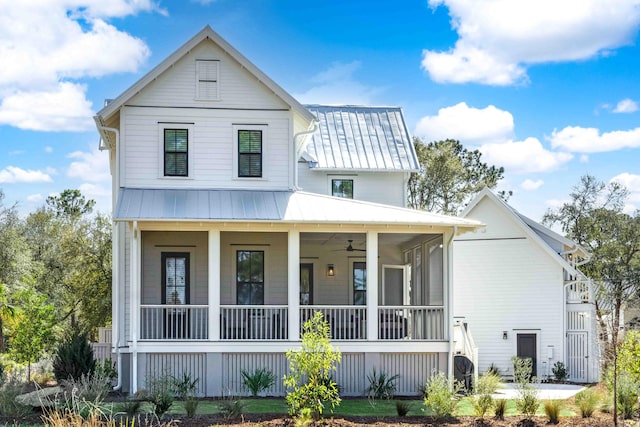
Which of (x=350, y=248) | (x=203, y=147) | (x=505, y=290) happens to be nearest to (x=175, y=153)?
(x=203, y=147)

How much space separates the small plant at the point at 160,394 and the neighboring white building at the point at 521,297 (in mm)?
11260

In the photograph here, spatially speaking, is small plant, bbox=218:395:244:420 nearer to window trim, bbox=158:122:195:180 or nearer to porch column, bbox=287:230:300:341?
porch column, bbox=287:230:300:341

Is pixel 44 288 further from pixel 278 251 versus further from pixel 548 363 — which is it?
pixel 548 363

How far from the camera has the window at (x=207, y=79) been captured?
21.8 meters

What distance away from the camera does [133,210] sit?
64.8 feet

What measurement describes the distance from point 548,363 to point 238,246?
37.5 feet

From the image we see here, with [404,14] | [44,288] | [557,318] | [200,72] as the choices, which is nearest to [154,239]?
[200,72]

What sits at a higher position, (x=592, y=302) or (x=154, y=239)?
(x=154, y=239)

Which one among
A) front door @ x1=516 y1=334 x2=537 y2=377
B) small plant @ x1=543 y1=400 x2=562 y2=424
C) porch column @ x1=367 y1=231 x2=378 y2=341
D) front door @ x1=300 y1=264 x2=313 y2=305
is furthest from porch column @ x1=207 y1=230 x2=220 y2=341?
front door @ x1=516 y1=334 x2=537 y2=377

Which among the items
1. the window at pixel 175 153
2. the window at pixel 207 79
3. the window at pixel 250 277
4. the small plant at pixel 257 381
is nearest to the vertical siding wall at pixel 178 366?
the small plant at pixel 257 381

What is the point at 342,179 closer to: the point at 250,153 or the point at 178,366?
the point at 250,153

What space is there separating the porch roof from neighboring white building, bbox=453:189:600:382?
305 inches

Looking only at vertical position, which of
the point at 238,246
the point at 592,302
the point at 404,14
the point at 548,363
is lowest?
the point at 548,363

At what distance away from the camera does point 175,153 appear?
21.8 metres
